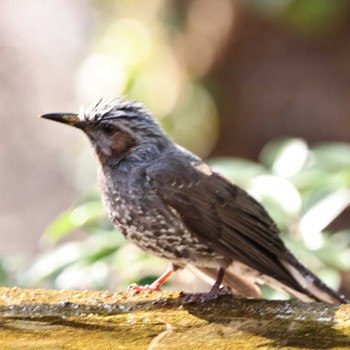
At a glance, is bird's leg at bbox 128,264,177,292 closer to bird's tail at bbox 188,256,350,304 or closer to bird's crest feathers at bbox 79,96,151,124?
bird's tail at bbox 188,256,350,304

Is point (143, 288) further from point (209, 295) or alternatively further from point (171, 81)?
point (171, 81)

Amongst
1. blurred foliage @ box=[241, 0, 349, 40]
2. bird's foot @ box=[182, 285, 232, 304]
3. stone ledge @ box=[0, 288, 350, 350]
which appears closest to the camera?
stone ledge @ box=[0, 288, 350, 350]

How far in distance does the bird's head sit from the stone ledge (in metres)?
0.93

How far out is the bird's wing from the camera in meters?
4.81

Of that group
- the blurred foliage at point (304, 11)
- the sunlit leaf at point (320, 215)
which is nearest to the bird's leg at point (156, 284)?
the sunlit leaf at point (320, 215)

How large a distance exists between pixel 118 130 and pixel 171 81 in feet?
17.1

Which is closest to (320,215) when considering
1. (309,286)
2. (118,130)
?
(309,286)

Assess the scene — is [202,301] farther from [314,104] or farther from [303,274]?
[314,104]

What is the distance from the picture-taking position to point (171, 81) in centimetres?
1030

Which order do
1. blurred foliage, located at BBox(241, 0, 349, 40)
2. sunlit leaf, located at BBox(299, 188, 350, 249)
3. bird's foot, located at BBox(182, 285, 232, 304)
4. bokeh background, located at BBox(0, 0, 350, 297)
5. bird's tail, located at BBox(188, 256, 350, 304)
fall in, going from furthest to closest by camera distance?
bokeh background, located at BBox(0, 0, 350, 297), blurred foliage, located at BBox(241, 0, 349, 40), sunlit leaf, located at BBox(299, 188, 350, 249), bird's tail, located at BBox(188, 256, 350, 304), bird's foot, located at BBox(182, 285, 232, 304)

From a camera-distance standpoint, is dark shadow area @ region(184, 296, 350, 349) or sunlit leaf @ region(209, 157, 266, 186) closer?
dark shadow area @ region(184, 296, 350, 349)

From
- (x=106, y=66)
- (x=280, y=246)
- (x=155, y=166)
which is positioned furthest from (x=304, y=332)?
(x=106, y=66)

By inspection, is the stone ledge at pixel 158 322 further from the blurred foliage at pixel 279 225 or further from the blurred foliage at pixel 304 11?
the blurred foliage at pixel 304 11

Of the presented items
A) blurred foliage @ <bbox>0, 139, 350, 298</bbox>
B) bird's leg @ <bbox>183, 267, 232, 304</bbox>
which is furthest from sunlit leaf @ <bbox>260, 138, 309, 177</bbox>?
bird's leg @ <bbox>183, 267, 232, 304</bbox>
